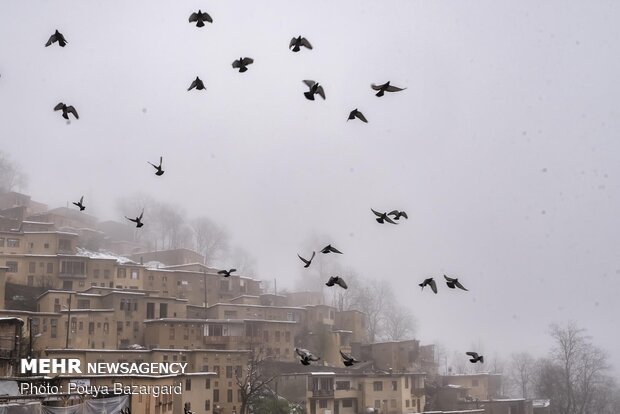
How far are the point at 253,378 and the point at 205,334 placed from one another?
6.86 metres

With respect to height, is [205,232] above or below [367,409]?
above

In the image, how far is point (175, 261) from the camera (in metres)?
98.6

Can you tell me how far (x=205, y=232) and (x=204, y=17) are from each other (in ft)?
399

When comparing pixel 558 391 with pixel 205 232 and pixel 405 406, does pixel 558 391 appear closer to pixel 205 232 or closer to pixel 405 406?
pixel 405 406

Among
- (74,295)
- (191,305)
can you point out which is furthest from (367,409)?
(74,295)

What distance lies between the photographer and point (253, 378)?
71.0m

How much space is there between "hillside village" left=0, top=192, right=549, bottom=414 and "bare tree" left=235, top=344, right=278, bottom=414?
0.21m

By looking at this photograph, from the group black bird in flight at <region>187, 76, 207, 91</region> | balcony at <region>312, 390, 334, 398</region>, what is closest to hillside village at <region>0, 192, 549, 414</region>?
balcony at <region>312, 390, 334, 398</region>

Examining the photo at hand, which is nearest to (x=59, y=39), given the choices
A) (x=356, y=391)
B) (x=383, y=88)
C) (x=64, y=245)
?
(x=383, y=88)

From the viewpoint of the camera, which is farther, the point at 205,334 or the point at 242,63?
the point at 205,334

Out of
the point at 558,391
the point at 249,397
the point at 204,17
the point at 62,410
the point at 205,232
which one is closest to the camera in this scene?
the point at 204,17

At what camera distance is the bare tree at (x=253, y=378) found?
213ft

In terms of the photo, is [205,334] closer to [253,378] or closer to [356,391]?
[253,378]

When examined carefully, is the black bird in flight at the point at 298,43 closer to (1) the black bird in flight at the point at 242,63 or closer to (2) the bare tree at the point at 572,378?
(1) the black bird in flight at the point at 242,63
